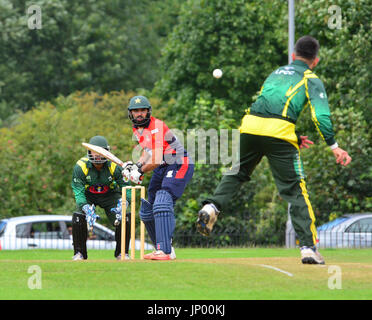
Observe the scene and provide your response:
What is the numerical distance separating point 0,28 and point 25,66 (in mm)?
4873

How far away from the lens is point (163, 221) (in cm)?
1043

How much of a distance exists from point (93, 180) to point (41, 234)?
378 inches

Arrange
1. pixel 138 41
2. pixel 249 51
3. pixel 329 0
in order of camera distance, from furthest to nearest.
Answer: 1. pixel 138 41
2. pixel 249 51
3. pixel 329 0

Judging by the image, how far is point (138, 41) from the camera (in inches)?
2036

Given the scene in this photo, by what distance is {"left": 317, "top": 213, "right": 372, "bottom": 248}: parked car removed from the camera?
20.3 m

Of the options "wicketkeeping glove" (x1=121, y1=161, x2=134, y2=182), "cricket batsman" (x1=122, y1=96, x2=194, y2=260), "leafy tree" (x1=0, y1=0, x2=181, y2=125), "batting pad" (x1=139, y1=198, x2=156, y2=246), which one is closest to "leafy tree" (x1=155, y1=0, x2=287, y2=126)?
"leafy tree" (x1=0, y1=0, x2=181, y2=125)

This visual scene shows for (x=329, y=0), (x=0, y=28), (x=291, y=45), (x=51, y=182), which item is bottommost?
(x=51, y=182)

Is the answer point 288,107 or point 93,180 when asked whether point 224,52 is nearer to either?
point 93,180

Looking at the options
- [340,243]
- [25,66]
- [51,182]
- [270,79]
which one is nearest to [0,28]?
[25,66]

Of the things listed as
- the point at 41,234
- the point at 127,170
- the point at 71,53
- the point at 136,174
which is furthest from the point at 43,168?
the point at 71,53

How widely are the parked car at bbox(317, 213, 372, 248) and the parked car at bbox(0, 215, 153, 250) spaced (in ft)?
17.8

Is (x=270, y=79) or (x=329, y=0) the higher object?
(x=329, y=0)

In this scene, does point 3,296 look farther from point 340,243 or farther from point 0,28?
point 0,28

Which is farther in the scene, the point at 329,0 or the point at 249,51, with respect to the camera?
the point at 249,51
